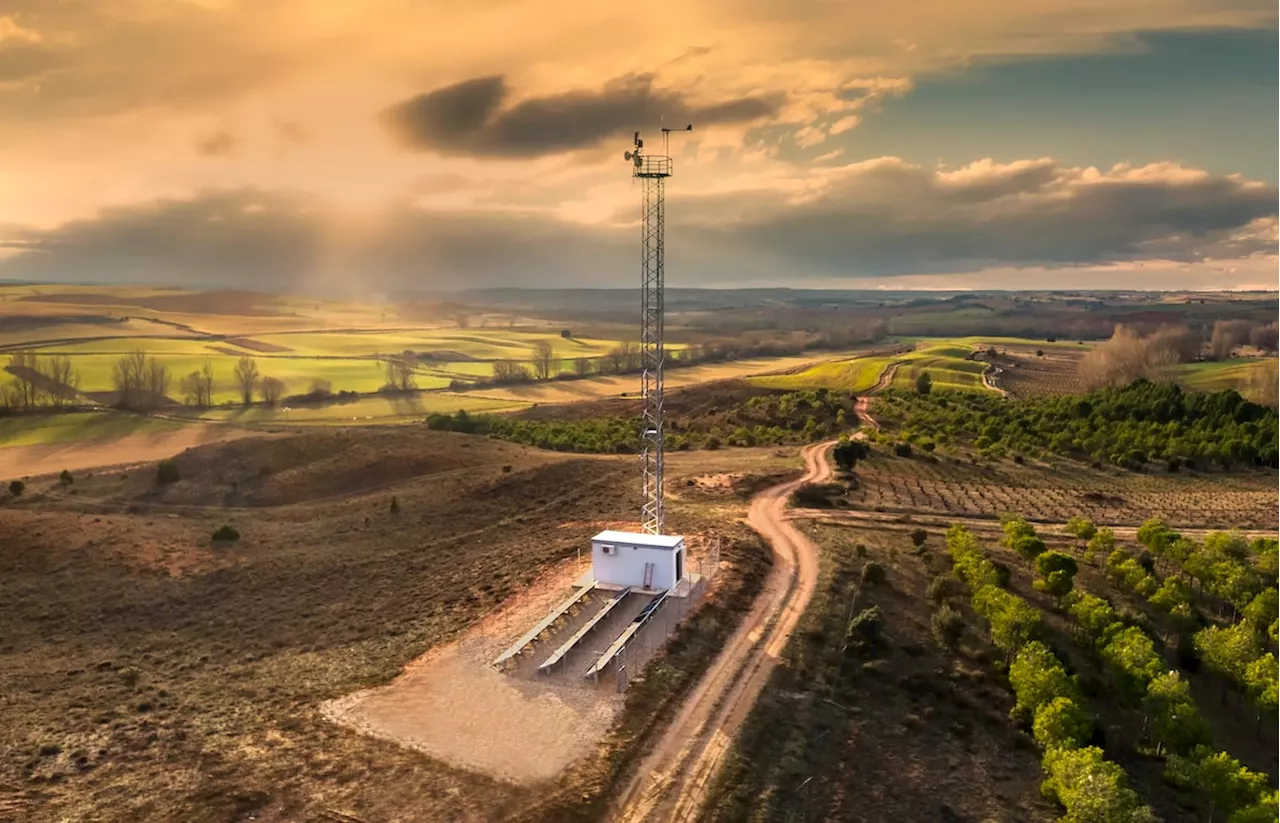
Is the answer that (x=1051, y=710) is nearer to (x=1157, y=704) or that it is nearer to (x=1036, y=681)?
(x=1036, y=681)

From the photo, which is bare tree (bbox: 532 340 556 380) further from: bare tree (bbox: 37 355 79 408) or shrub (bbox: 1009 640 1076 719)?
shrub (bbox: 1009 640 1076 719)

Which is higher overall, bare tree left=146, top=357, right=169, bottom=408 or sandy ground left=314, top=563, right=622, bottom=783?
bare tree left=146, top=357, right=169, bottom=408

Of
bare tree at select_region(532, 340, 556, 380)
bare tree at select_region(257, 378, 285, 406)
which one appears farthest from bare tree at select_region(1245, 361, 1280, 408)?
bare tree at select_region(257, 378, 285, 406)

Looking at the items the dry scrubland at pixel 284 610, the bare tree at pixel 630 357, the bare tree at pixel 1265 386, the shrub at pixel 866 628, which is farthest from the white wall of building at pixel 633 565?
the bare tree at pixel 630 357

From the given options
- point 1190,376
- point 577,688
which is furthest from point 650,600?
point 1190,376

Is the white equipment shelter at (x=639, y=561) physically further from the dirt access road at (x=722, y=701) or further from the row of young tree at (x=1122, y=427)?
the row of young tree at (x=1122, y=427)
